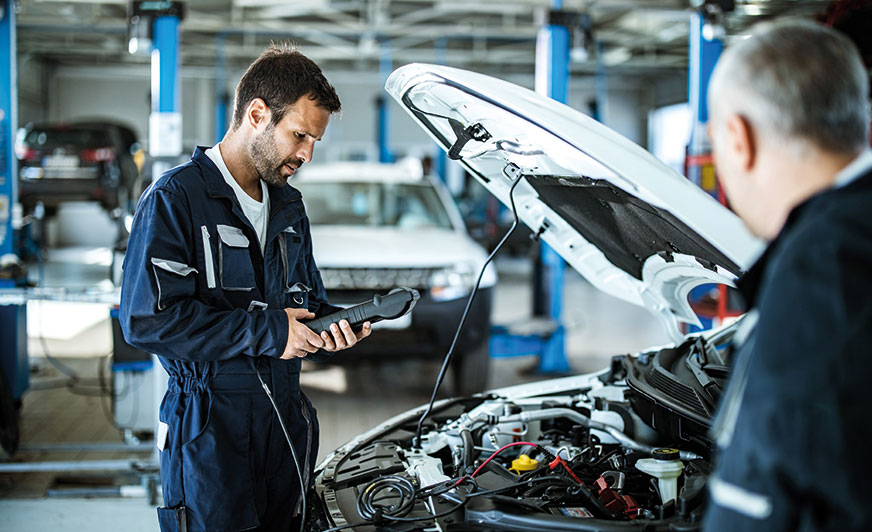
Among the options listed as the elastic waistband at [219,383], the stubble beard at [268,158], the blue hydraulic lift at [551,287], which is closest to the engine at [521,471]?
the elastic waistband at [219,383]

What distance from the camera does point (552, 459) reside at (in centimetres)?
210

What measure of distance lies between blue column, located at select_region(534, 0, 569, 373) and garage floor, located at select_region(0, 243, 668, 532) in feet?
0.80

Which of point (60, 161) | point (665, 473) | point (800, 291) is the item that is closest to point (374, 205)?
point (665, 473)

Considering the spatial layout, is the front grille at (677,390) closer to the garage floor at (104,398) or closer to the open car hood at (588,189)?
the open car hood at (588,189)

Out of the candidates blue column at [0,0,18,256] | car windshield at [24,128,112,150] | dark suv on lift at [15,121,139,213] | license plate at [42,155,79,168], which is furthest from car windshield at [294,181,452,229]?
car windshield at [24,128,112,150]

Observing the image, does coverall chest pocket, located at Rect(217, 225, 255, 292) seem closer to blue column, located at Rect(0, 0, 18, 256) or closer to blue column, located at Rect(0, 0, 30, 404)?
blue column, located at Rect(0, 0, 30, 404)

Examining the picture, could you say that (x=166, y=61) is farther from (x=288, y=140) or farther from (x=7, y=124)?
(x=288, y=140)

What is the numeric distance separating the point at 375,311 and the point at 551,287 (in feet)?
15.9

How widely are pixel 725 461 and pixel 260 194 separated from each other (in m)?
1.50

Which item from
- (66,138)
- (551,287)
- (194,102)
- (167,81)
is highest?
(194,102)

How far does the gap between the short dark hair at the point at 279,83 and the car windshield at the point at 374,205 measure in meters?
4.11

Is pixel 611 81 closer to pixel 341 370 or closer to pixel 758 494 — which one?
pixel 341 370

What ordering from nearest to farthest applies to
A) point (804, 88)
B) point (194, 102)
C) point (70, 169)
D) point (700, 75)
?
point (804, 88)
point (700, 75)
point (70, 169)
point (194, 102)

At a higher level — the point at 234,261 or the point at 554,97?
the point at 554,97
